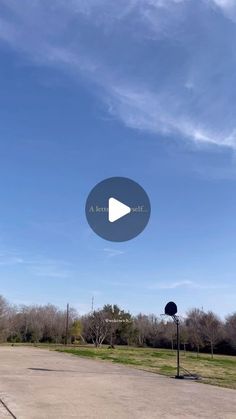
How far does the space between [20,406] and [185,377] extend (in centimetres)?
782

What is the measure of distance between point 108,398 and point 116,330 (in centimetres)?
5682

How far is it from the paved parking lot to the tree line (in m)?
41.3

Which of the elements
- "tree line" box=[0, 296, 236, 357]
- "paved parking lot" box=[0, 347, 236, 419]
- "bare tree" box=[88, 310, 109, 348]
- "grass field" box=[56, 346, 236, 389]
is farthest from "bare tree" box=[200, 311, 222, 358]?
"paved parking lot" box=[0, 347, 236, 419]

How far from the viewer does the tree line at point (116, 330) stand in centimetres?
6047

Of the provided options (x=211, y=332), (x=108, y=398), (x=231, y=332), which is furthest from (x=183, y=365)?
(x=231, y=332)

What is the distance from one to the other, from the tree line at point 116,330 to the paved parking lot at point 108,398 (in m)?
41.3

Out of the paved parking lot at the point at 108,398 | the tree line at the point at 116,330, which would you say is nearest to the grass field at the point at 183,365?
the paved parking lot at the point at 108,398

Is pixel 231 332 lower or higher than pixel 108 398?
higher

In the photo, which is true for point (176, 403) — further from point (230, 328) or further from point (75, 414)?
point (230, 328)

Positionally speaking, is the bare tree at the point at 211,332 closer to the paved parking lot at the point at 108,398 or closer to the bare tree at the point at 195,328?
the bare tree at the point at 195,328

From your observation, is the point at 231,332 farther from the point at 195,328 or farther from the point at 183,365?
the point at 183,365

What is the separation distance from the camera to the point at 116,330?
6469 centimetres

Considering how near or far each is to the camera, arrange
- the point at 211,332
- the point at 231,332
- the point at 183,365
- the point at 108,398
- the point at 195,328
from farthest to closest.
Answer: the point at 195,328
the point at 231,332
the point at 211,332
the point at 183,365
the point at 108,398

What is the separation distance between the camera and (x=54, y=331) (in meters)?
78.6
